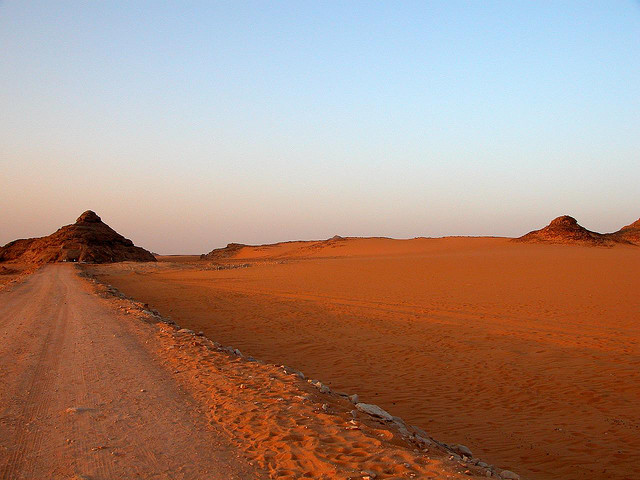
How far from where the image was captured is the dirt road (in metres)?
4.62

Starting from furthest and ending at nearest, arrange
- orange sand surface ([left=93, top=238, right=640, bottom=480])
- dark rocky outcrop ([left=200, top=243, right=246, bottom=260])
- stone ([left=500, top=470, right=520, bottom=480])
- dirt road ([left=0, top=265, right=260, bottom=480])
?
dark rocky outcrop ([left=200, top=243, right=246, bottom=260])
orange sand surface ([left=93, top=238, right=640, bottom=480])
stone ([left=500, top=470, right=520, bottom=480])
dirt road ([left=0, top=265, right=260, bottom=480])

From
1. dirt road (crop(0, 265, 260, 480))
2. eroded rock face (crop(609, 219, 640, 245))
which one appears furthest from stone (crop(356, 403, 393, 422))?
eroded rock face (crop(609, 219, 640, 245))

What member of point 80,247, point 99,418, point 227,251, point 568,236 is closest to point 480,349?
point 99,418

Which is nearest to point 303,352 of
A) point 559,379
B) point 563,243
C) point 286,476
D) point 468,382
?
point 468,382

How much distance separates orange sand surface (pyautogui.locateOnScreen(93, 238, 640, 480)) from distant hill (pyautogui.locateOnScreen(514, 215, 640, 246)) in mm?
30389

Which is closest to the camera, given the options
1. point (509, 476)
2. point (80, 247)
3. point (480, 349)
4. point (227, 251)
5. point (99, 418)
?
point (509, 476)

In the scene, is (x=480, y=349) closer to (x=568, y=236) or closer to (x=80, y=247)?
(x=568, y=236)

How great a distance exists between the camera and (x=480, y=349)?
1243cm

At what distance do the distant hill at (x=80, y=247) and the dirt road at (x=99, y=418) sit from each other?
53427 mm

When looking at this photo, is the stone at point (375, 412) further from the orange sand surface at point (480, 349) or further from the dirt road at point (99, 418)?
the dirt road at point (99, 418)

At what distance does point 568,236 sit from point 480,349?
5290 centimetres

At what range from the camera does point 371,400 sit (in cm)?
861

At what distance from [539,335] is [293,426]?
10430 mm

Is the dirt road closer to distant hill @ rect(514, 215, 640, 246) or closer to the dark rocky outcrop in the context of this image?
distant hill @ rect(514, 215, 640, 246)
